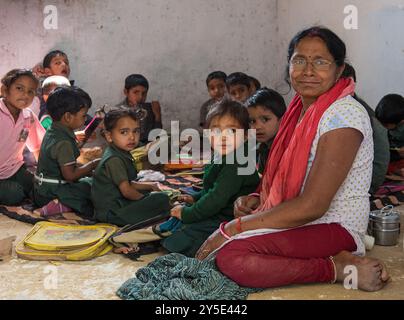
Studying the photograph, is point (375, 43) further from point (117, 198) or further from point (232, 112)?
point (117, 198)

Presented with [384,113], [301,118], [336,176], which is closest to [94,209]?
[301,118]

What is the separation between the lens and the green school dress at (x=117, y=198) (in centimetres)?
342

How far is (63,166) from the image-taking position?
3658 millimetres

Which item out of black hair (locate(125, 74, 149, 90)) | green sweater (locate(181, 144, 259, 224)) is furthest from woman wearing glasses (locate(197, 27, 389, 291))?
black hair (locate(125, 74, 149, 90))

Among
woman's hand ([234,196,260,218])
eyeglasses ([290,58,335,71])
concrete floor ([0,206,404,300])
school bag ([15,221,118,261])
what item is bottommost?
concrete floor ([0,206,404,300])

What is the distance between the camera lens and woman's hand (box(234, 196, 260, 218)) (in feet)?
8.93

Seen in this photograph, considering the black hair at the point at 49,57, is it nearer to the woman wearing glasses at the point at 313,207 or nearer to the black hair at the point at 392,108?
the black hair at the point at 392,108

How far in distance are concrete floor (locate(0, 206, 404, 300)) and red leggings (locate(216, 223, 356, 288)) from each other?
2.5 inches

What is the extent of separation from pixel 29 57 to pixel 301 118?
4351 millimetres

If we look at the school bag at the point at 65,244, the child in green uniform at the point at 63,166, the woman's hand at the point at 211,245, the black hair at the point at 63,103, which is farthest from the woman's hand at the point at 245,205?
the black hair at the point at 63,103

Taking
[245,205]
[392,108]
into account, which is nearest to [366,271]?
[245,205]

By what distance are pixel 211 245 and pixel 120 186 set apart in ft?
3.30

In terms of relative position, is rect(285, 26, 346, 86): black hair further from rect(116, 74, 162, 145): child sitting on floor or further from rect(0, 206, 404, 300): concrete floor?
rect(116, 74, 162, 145): child sitting on floor

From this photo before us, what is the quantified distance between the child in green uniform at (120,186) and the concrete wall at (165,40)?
2958 mm
